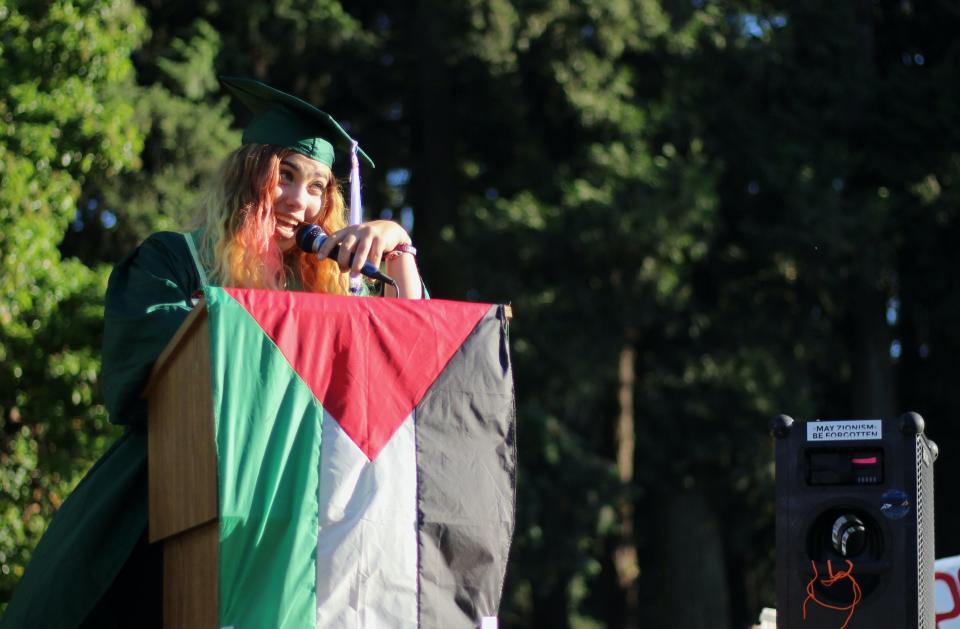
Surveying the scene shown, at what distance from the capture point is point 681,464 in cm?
1580

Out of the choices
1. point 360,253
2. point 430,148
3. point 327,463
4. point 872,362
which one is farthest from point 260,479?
point 872,362

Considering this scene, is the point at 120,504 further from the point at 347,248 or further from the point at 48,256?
the point at 48,256

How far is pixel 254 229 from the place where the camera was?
352cm

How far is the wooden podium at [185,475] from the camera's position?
2.83m

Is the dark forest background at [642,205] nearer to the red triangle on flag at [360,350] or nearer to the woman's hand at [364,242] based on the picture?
the woman's hand at [364,242]

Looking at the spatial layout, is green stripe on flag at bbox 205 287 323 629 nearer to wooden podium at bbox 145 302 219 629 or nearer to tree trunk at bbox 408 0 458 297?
wooden podium at bbox 145 302 219 629

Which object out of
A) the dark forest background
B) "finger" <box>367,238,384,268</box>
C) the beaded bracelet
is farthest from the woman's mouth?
the dark forest background

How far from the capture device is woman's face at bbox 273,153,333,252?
141 inches

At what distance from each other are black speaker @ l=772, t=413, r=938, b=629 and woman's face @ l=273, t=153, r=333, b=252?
1.34 metres

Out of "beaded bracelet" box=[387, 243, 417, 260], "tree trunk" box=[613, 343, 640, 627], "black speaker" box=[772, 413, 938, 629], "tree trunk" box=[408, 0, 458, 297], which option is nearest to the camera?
"beaded bracelet" box=[387, 243, 417, 260]

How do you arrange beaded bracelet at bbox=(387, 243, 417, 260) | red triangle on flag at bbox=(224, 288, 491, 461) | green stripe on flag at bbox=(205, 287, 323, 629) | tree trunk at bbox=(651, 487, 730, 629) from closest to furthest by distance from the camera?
green stripe on flag at bbox=(205, 287, 323, 629), red triangle on flag at bbox=(224, 288, 491, 461), beaded bracelet at bbox=(387, 243, 417, 260), tree trunk at bbox=(651, 487, 730, 629)

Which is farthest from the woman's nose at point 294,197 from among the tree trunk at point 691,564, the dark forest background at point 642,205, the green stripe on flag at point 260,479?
the tree trunk at point 691,564

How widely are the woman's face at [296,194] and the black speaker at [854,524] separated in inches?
52.9

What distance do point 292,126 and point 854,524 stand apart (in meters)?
1.76
